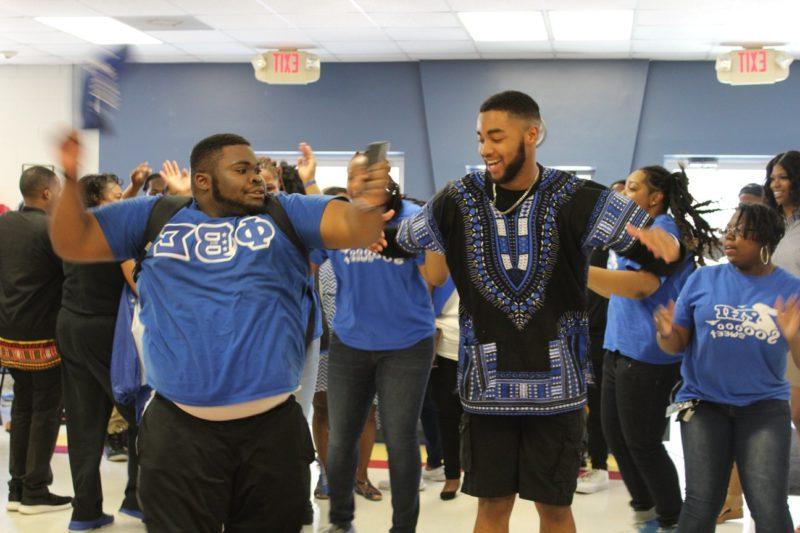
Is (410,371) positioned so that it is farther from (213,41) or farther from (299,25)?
(213,41)

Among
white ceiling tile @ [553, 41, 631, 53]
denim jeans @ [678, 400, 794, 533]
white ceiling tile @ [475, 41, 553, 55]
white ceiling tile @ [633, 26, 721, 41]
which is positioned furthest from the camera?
white ceiling tile @ [475, 41, 553, 55]

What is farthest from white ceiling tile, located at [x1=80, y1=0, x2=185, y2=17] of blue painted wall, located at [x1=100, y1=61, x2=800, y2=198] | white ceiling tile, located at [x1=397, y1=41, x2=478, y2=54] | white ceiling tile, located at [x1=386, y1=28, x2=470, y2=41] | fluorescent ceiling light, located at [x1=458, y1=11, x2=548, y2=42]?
fluorescent ceiling light, located at [x1=458, y1=11, x2=548, y2=42]

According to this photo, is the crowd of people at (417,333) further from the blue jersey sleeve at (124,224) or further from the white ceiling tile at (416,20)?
the white ceiling tile at (416,20)

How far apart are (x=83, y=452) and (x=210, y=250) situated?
7.76 feet

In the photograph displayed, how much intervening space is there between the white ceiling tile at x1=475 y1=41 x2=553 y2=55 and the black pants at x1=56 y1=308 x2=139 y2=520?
6.66m

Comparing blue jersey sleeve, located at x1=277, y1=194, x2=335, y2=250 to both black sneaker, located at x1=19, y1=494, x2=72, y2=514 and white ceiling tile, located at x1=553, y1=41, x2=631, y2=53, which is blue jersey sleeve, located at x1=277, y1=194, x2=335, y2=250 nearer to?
black sneaker, located at x1=19, y1=494, x2=72, y2=514

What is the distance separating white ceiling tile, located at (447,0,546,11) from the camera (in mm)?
8375

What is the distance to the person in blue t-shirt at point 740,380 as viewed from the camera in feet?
11.2

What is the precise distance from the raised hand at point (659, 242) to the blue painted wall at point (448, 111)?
8.20 metres

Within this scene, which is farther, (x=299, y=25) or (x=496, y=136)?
(x=299, y=25)

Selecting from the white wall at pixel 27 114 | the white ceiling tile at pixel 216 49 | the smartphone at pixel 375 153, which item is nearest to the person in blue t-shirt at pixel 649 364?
the smartphone at pixel 375 153

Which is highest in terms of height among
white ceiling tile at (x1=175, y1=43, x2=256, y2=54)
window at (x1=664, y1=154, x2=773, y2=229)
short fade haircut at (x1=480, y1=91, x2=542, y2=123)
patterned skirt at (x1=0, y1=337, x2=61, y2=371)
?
white ceiling tile at (x1=175, y1=43, x2=256, y2=54)

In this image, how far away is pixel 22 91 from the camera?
12.3 m

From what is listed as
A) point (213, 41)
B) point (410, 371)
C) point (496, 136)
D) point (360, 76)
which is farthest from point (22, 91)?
point (496, 136)
